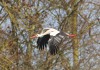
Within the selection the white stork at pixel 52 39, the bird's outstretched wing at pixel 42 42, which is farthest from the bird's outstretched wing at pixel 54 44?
the bird's outstretched wing at pixel 42 42

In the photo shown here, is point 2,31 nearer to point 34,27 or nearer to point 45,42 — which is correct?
point 34,27

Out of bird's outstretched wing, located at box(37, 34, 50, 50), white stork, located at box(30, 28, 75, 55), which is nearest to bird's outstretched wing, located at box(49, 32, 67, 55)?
white stork, located at box(30, 28, 75, 55)

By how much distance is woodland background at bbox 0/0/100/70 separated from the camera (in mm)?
15250

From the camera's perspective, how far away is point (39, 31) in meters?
15.8

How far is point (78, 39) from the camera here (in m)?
16.1

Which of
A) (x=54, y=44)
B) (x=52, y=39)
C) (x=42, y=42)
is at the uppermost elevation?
(x=52, y=39)

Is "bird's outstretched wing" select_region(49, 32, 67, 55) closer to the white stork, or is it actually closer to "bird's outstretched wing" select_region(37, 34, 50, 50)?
the white stork

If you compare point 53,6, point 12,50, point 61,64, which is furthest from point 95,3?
point 12,50

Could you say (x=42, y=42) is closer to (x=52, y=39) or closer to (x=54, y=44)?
(x=52, y=39)

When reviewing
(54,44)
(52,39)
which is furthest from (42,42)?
(54,44)

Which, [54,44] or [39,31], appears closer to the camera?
[54,44]

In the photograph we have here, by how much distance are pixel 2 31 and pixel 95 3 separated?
14.3 ft

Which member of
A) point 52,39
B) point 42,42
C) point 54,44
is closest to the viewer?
point 54,44

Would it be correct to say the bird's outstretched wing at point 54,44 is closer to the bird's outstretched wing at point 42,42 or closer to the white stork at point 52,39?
the white stork at point 52,39
